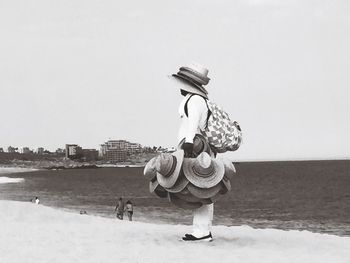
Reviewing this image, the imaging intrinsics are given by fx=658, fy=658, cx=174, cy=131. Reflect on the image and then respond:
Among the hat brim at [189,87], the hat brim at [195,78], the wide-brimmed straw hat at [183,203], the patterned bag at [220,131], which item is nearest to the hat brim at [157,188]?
the wide-brimmed straw hat at [183,203]

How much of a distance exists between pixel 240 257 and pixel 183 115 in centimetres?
229

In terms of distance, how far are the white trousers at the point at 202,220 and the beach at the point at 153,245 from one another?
0.72 feet

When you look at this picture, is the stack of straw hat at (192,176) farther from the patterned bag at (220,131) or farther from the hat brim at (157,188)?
the patterned bag at (220,131)

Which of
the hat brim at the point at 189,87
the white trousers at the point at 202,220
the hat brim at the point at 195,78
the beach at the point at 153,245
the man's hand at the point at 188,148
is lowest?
the beach at the point at 153,245

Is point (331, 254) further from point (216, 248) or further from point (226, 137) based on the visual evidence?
point (226, 137)

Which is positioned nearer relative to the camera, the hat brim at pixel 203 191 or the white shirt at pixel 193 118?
the hat brim at pixel 203 191

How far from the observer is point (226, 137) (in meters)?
9.84

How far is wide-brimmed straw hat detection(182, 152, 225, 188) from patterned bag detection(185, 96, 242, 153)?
552 millimetres

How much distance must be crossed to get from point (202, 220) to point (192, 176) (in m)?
0.95

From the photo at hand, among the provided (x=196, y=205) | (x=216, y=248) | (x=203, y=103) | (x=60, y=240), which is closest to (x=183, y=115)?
(x=203, y=103)

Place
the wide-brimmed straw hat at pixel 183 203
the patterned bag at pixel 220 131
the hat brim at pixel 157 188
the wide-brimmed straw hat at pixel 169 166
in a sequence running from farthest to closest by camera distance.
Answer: the patterned bag at pixel 220 131, the hat brim at pixel 157 188, the wide-brimmed straw hat at pixel 183 203, the wide-brimmed straw hat at pixel 169 166

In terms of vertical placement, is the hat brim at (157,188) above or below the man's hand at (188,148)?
below

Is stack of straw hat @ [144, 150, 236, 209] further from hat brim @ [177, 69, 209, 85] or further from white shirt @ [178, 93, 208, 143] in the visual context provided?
hat brim @ [177, 69, 209, 85]

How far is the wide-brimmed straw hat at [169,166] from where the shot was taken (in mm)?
9172
